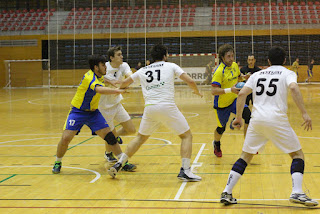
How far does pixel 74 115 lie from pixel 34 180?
1.10 metres

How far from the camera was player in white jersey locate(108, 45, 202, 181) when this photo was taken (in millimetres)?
6105

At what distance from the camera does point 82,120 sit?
22.4ft

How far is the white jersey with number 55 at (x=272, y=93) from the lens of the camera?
484cm

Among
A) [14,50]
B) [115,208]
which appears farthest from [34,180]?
[14,50]

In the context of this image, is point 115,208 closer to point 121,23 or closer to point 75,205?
point 75,205

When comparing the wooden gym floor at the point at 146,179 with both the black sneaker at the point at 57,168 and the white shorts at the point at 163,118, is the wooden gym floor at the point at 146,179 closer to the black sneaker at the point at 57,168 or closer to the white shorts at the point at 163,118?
the black sneaker at the point at 57,168

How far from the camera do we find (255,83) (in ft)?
16.4

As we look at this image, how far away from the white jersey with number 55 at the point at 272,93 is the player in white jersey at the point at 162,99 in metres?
1.32

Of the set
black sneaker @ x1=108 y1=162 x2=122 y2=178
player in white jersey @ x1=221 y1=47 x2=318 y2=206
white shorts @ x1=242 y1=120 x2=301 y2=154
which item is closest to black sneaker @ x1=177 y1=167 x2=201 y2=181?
black sneaker @ x1=108 y1=162 x2=122 y2=178

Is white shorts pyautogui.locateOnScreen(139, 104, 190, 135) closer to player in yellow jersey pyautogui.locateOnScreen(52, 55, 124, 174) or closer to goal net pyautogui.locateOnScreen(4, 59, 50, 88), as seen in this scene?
player in yellow jersey pyautogui.locateOnScreen(52, 55, 124, 174)

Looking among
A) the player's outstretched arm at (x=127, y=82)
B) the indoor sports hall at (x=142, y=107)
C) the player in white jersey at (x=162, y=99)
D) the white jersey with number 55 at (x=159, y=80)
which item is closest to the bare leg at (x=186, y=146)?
the player in white jersey at (x=162, y=99)

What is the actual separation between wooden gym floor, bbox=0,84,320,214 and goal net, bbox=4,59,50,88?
919 inches

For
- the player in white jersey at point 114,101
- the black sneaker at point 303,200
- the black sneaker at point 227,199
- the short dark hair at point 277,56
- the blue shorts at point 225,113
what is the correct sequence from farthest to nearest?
the player in white jersey at point 114,101, the blue shorts at point 225,113, the short dark hair at point 277,56, the black sneaker at point 227,199, the black sneaker at point 303,200

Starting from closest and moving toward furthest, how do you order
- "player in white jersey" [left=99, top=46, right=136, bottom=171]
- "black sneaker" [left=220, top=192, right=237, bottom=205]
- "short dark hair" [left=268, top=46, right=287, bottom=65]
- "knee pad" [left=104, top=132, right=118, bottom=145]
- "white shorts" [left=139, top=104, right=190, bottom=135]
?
"black sneaker" [left=220, top=192, right=237, bottom=205] → "short dark hair" [left=268, top=46, right=287, bottom=65] → "white shorts" [left=139, top=104, right=190, bottom=135] → "knee pad" [left=104, top=132, right=118, bottom=145] → "player in white jersey" [left=99, top=46, right=136, bottom=171]
